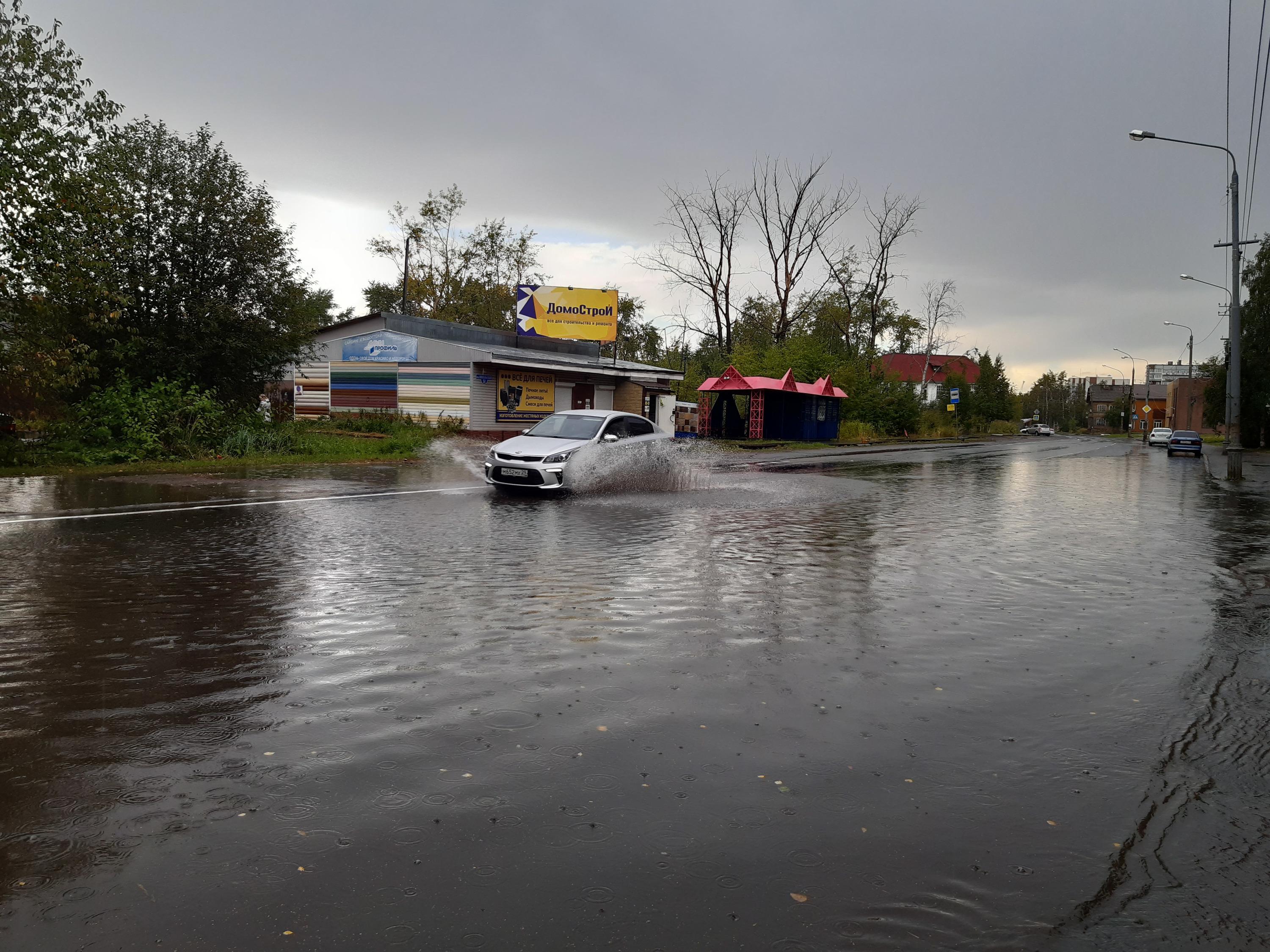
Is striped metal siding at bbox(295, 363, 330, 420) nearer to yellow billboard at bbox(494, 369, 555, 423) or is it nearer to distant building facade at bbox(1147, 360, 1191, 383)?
yellow billboard at bbox(494, 369, 555, 423)

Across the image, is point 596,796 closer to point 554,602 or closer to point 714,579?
point 554,602

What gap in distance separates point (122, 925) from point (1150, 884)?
10.9 feet

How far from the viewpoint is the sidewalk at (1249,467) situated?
26344 mm

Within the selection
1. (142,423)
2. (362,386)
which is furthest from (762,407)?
(142,423)

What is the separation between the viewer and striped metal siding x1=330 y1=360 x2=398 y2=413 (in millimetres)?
38750

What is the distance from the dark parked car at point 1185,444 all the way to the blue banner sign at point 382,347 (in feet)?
129

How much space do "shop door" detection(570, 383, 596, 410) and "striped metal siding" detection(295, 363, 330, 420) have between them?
10.8 metres

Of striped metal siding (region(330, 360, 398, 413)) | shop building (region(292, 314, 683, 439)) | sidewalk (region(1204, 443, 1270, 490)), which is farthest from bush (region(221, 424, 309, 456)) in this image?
sidewalk (region(1204, 443, 1270, 490))

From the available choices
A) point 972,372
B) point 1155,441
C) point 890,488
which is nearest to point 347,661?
point 890,488

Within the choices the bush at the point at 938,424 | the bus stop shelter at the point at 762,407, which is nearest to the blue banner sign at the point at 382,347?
the bus stop shelter at the point at 762,407

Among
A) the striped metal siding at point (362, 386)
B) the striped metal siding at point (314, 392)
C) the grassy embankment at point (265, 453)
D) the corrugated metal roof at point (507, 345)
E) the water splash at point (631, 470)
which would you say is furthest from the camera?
the striped metal siding at point (314, 392)

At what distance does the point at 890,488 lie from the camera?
21094 millimetres

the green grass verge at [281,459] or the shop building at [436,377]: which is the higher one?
the shop building at [436,377]

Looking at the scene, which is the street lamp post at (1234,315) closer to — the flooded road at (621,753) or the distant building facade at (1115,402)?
the flooded road at (621,753)
